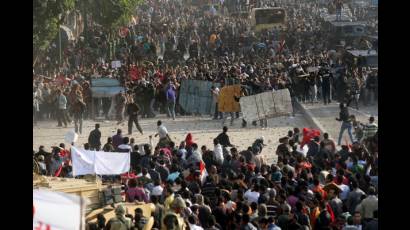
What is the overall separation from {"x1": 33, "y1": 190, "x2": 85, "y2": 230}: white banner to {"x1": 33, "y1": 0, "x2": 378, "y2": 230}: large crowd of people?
168 inches

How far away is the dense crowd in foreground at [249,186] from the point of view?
15.7 m

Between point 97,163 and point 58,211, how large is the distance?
8.07 m

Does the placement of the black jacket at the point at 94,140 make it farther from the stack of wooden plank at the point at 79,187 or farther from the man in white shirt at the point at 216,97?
the man in white shirt at the point at 216,97

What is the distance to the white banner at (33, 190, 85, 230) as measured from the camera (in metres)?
11.1

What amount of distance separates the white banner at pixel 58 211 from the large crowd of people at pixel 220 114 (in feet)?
14.0

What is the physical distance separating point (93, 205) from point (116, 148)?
4.87 metres

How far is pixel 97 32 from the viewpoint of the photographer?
145 ft

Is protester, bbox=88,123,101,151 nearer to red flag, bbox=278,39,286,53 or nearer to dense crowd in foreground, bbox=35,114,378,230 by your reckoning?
dense crowd in foreground, bbox=35,114,378,230

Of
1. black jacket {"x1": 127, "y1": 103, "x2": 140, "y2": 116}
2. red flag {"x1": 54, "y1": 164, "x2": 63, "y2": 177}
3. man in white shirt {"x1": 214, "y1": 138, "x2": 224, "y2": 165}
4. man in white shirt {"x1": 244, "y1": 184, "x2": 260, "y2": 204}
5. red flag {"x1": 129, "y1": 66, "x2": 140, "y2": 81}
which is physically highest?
red flag {"x1": 129, "y1": 66, "x2": 140, "y2": 81}

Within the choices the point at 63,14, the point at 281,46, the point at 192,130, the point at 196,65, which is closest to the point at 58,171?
the point at 192,130

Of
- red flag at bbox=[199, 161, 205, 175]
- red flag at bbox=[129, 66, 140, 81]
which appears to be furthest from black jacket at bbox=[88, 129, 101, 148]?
red flag at bbox=[129, 66, 140, 81]

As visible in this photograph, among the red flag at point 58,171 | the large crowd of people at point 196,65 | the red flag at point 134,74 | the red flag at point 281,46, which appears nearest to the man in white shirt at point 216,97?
the large crowd of people at point 196,65
